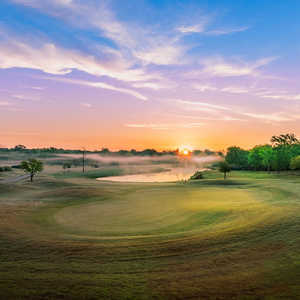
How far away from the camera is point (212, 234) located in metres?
12.1

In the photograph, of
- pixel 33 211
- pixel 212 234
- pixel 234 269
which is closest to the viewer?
pixel 234 269

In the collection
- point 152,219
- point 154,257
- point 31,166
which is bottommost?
point 152,219

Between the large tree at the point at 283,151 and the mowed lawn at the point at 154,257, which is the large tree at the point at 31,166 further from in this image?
the large tree at the point at 283,151

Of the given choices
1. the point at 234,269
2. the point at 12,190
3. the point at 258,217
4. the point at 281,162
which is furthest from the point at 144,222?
the point at 281,162

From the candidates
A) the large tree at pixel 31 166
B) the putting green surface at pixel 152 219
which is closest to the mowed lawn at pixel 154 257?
the putting green surface at pixel 152 219

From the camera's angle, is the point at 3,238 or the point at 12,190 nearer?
the point at 3,238

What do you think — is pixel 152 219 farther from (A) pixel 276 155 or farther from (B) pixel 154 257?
(A) pixel 276 155

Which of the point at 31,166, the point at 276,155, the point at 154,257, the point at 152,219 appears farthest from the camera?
the point at 276,155

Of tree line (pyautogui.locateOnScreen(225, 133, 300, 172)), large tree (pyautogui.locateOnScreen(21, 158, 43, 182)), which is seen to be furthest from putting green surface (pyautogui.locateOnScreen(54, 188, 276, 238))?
tree line (pyautogui.locateOnScreen(225, 133, 300, 172))

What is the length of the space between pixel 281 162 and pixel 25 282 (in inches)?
4060

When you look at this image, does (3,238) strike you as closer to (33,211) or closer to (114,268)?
(114,268)

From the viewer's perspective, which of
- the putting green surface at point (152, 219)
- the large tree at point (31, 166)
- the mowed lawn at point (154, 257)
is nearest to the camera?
the mowed lawn at point (154, 257)

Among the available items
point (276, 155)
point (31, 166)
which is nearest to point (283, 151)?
point (276, 155)

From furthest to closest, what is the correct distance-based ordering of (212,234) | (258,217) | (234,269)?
(258,217) < (212,234) < (234,269)
